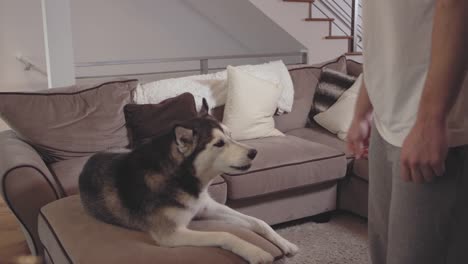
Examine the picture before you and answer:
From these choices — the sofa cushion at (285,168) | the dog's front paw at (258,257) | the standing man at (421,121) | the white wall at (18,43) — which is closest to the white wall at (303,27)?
the white wall at (18,43)

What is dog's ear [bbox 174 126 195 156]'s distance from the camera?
5.35 ft

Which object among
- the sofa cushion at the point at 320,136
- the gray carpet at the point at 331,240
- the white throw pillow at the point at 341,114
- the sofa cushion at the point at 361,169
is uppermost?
the white throw pillow at the point at 341,114

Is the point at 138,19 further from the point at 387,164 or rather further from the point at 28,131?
the point at 387,164

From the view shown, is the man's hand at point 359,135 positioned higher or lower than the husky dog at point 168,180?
higher

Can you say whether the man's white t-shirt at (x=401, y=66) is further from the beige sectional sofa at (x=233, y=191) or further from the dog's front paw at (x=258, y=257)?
the beige sectional sofa at (x=233, y=191)

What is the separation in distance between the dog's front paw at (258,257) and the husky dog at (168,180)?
17 cm

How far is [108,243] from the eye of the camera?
5.00ft

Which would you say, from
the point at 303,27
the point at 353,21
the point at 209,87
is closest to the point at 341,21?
the point at 353,21

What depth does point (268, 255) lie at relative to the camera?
1.51 meters

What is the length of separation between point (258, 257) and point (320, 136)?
1741mm

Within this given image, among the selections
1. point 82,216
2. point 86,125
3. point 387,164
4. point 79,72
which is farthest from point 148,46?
point 387,164

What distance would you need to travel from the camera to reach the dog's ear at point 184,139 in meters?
1.63

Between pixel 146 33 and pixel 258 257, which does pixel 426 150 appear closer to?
pixel 258 257

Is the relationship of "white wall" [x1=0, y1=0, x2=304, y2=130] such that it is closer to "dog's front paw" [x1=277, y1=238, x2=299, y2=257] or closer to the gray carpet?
the gray carpet
